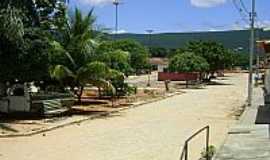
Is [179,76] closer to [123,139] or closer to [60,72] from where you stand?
[60,72]

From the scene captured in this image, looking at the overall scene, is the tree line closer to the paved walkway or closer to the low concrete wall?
the paved walkway

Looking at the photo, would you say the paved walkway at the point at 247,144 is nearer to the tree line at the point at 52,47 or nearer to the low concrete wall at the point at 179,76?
the tree line at the point at 52,47

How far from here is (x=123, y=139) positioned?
1972cm

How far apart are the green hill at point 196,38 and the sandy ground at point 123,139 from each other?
9816cm

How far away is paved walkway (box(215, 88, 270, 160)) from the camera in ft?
49.1

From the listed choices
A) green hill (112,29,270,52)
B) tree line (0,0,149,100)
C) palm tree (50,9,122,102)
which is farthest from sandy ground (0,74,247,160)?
green hill (112,29,270,52)

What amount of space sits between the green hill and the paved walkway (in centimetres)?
10289

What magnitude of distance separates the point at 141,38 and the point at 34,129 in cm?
16770

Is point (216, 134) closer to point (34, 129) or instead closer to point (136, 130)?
point (136, 130)

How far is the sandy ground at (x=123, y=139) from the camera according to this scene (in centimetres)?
1628

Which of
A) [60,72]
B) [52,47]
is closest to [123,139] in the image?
[52,47]

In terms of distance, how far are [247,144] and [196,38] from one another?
462 feet

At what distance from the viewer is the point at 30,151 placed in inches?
659

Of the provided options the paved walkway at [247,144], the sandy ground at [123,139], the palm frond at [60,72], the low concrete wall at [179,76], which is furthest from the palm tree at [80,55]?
the low concrete wall at [179,76]
